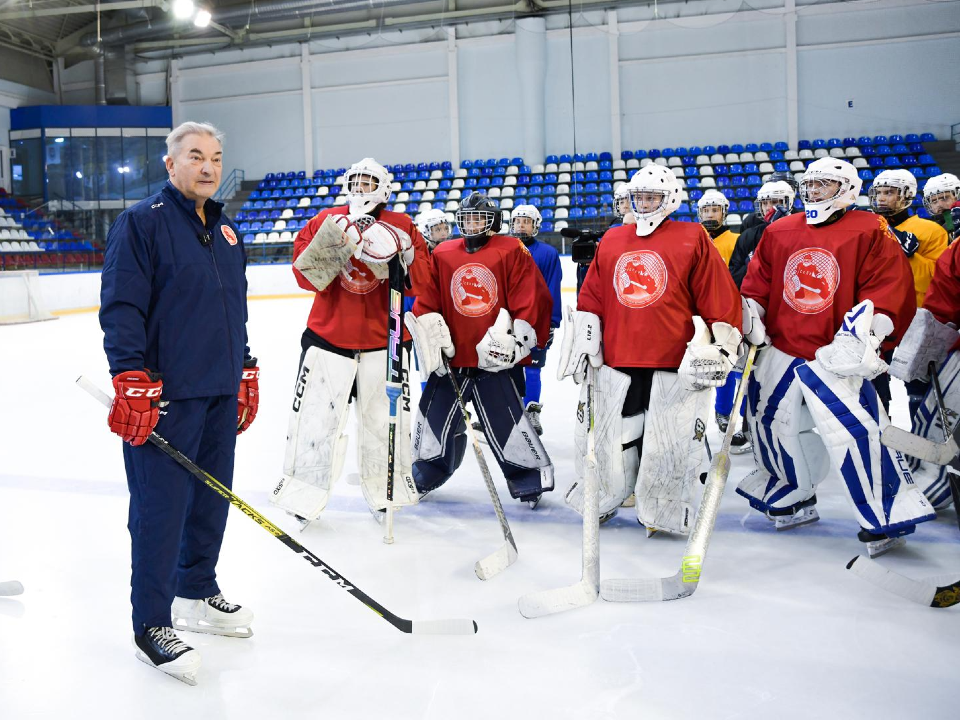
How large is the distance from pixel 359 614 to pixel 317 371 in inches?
40.6

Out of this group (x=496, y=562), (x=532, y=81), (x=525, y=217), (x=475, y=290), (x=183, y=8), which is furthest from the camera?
(x=183, y=8)

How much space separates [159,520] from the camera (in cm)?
198

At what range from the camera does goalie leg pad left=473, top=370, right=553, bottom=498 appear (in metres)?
3.34

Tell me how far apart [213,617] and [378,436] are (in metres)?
1.07

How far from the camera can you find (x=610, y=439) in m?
2.96

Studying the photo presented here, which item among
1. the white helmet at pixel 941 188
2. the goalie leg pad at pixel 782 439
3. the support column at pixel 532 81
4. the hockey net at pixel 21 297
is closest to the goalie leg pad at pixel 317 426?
the goalie leg pad at pixel 782 439

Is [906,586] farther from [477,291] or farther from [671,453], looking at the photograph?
[477,291]

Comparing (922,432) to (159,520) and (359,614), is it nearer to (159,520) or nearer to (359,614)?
(359,614)

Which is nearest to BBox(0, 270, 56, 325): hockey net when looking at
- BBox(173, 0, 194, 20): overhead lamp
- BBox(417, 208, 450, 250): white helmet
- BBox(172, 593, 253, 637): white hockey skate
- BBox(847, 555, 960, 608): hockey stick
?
BBox(173, 0, 194, 20): overhead lamp

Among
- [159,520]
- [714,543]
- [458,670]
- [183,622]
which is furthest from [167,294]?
[714,543]

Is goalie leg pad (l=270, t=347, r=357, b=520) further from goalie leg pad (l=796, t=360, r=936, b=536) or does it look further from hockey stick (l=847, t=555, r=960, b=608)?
hockey stick (l=847, t=555, r=960, b=608)

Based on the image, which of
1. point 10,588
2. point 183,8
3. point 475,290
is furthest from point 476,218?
point 183,8

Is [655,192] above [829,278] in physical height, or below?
above

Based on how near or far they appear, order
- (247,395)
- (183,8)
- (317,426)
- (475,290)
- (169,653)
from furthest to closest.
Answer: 1. (183,8)
2. (475,290)
3. (317,426)
4. (247,395)
5. (169,653)
